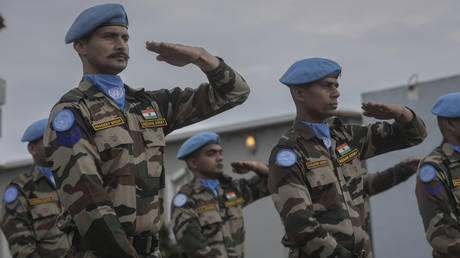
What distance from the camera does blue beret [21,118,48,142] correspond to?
7707 mm

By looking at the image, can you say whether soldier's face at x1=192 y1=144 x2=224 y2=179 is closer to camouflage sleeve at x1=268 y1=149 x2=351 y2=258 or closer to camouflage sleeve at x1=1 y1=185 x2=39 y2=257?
camouflage sleeve at x1=1 y1=185 x2=39 y2=257

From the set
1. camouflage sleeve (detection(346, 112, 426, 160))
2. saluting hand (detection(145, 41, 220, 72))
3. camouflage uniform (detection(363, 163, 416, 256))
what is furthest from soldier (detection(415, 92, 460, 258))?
saluting hand (detection(145, 41, 220, 72))

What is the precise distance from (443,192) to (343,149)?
2.76 ft

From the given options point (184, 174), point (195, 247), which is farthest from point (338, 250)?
point (184, 174)

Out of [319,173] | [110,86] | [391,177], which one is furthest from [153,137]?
[391,177]

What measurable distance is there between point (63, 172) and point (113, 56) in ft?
2.59

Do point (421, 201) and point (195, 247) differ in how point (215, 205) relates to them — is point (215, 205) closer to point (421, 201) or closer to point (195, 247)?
point (195, 247)

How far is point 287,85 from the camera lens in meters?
5.71

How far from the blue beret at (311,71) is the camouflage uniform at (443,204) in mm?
1072

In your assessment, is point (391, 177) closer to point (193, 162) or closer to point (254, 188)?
point (254, 188)

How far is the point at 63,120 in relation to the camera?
12.9 feet

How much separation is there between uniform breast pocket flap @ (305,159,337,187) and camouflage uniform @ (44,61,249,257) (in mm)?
1098

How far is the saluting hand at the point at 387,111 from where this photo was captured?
5.36 metres

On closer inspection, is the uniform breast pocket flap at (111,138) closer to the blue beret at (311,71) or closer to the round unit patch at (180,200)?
the blue beret at (311,71)
